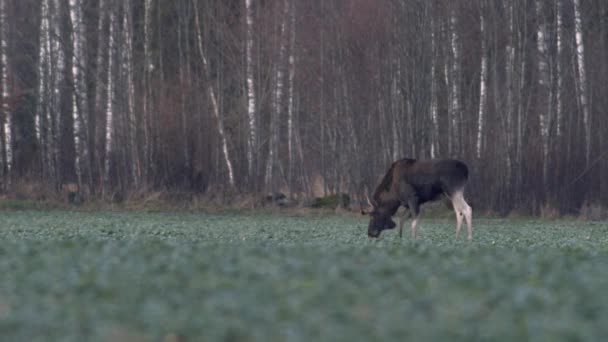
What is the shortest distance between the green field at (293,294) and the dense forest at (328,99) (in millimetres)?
22205

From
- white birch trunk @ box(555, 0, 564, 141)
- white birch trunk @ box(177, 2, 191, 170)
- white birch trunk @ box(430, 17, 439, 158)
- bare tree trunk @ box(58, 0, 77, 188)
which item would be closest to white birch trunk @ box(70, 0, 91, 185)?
bare tree trunk @ box(58, 0, 77, 188)

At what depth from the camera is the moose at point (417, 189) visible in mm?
21312

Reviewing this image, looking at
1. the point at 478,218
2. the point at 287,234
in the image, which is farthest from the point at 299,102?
the point at 287,234

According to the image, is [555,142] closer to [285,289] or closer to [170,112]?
[170,112]

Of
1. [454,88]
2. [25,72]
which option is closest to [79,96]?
[25,72]

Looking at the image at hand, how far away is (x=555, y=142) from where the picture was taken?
3488 cm

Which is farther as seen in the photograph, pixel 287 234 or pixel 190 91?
pixel 190 91

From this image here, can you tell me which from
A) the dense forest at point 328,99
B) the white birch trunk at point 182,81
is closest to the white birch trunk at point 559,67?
the dense forest at point 328,99

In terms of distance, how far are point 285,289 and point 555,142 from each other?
27399 millimetres

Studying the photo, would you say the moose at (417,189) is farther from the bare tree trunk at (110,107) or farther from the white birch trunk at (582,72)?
the bare tree trunk at (110,107)

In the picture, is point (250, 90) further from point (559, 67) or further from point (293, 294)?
point (293, 294)

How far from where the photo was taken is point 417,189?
21734mm

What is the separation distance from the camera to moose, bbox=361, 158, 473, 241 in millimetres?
21312

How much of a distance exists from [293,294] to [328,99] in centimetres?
3043
